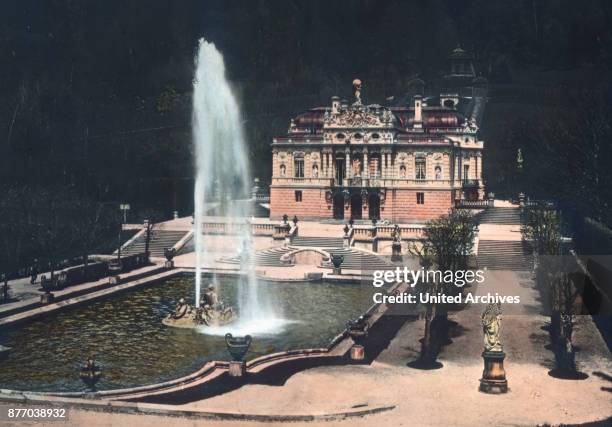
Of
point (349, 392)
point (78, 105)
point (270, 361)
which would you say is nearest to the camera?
point (349, 392)

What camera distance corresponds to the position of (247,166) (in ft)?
305

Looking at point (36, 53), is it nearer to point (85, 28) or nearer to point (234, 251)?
point (85, 28)

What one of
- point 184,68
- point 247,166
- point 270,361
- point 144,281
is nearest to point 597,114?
point 144,281

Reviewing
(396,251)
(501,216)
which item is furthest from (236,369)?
(501,216)

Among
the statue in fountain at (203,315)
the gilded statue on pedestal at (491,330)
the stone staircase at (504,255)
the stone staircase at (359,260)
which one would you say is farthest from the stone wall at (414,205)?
the gilded statue on pedestal at (491,330)

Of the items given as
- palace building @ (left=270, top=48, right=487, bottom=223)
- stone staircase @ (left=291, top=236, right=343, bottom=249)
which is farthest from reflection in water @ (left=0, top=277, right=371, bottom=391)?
palace building @ (left=270, top=48, right=487, bottom=223)

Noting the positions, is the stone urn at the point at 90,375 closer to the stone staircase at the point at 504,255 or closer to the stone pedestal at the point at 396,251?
the stone staircase at the point at 504,255

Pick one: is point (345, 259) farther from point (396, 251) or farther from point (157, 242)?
point (157, 242)

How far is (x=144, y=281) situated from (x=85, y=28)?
4184cm

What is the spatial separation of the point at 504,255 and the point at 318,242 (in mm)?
14153

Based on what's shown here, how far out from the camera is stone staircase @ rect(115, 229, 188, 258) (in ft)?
193

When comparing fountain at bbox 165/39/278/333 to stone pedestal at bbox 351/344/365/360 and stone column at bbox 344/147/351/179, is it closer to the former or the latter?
stone pedestal at bbox 351/344/365/360

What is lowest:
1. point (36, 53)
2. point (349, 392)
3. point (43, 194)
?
point (349, 392)

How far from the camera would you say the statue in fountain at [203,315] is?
35.0 m
